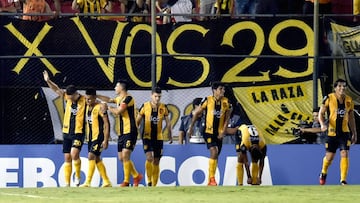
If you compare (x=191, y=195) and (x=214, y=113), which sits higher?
(x=214, y=113)

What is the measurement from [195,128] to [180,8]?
263 cm

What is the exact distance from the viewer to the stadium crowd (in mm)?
23688

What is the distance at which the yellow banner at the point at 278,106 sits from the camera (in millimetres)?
23531

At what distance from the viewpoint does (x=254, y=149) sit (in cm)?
2266

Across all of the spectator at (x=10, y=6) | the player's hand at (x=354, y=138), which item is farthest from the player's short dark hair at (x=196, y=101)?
the spectator at (x=10, y=6)

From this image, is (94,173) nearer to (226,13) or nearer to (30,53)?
(30,53)

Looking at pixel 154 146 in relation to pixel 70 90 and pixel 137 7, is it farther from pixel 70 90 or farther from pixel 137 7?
pixel 137 7

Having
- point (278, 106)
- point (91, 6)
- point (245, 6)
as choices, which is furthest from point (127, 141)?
point (245, 6)

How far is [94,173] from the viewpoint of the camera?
75.1 ft

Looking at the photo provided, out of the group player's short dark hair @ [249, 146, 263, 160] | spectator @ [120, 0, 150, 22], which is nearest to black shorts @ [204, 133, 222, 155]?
player's short dark hair @ [249, 146, 263, 160]

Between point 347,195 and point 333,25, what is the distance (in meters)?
6.61

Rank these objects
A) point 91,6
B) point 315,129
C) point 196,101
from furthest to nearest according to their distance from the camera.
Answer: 1. point 91,6
2. point 315,129
3. point 196,101

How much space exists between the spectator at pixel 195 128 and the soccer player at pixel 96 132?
1.62 metres

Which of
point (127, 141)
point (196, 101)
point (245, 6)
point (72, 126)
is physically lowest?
point (127, 141)
